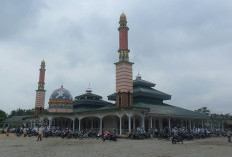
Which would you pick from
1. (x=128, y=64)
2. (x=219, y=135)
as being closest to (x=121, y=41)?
(x=128, y=64)

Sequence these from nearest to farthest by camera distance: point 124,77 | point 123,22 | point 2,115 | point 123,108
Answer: point 123,108, point 124,77, point 123,22, point 2,115

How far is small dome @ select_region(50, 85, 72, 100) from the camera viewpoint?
43094 millimetres

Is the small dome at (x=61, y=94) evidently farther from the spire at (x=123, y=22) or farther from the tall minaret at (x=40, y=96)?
the spire at (x=123, y=22)

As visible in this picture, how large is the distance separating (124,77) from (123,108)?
15.8 ft

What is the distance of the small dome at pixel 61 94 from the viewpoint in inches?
1697

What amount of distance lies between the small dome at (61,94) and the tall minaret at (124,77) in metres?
13.8

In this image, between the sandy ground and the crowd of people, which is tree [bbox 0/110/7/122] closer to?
the crowd of people

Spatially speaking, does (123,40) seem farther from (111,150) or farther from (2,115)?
(2,115)

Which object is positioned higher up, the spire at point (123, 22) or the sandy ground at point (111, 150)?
the spire at point (123, 22)

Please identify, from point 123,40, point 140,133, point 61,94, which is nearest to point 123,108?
point 140,133

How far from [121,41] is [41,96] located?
85.5 ft

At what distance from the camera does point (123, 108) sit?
30.7 metres

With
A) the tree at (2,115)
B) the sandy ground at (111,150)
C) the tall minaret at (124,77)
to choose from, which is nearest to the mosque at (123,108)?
the tall minaret at (124,77)

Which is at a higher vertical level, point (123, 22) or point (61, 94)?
point (123, 22)
